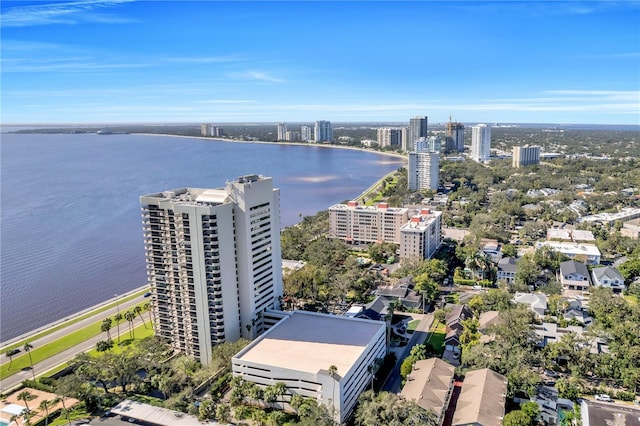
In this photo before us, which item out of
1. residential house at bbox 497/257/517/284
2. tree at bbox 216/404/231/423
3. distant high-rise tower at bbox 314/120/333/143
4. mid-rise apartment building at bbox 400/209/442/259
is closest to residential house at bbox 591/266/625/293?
residential house at bbox 497/257/517/284

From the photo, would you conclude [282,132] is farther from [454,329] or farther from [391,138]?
[454,329]

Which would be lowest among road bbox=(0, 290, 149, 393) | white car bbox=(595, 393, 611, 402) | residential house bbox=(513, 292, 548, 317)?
white car bbox=(595, 393, 611, 402)

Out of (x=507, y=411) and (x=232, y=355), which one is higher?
(x=232, y=355)

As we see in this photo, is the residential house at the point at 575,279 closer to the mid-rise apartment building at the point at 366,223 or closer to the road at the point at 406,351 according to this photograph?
the road at the point at 406,351

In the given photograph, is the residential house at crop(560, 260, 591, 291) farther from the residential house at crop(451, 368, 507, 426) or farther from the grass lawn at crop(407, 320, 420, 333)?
the residential house at crop(451, 368, 507, 426)

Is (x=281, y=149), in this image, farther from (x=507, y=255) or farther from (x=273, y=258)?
(x=273, y=258)

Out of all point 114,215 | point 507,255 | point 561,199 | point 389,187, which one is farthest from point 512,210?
point 114,215
